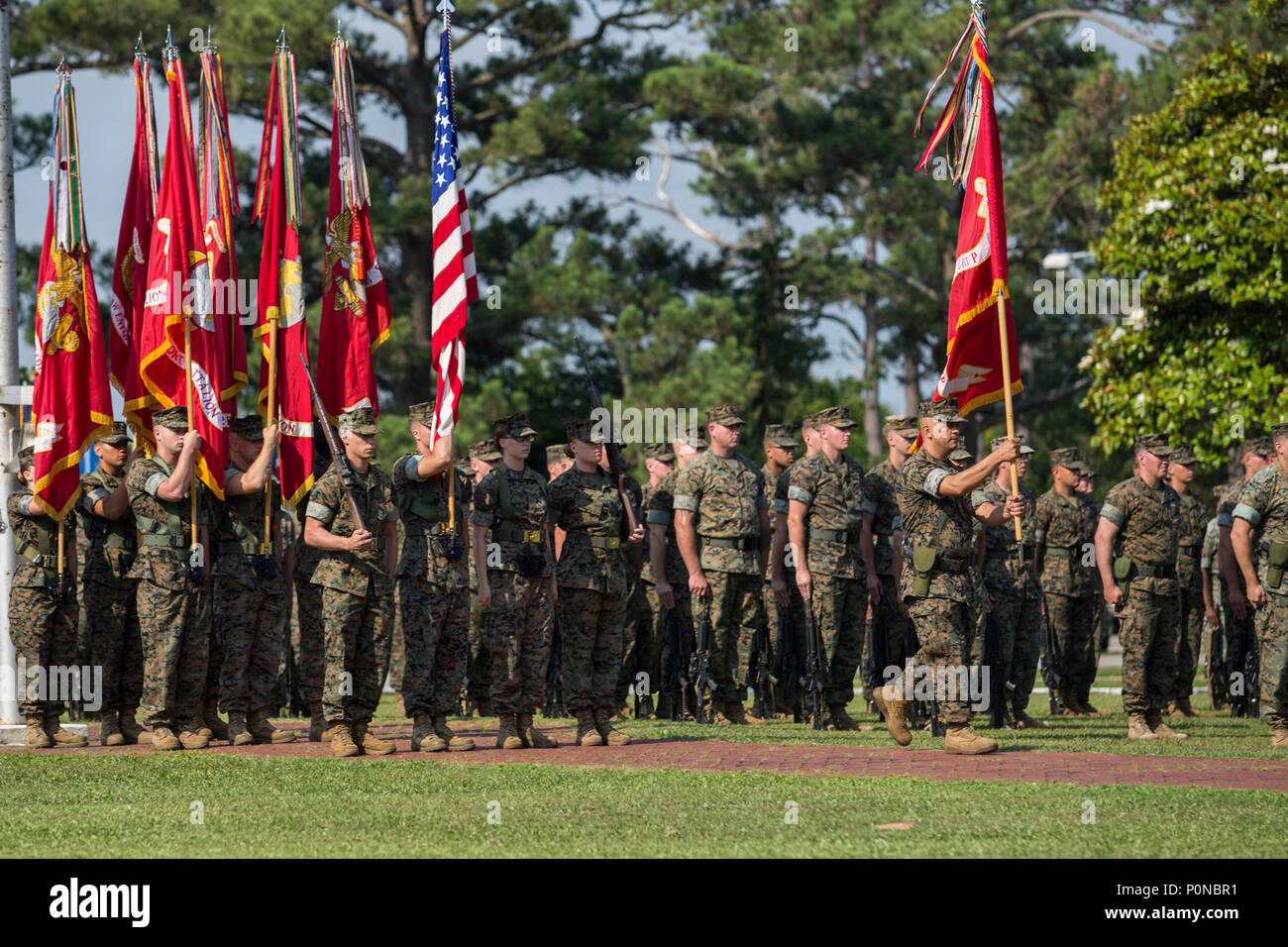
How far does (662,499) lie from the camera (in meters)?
14.0

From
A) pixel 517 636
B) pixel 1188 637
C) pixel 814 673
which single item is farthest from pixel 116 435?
pixel 1188 637

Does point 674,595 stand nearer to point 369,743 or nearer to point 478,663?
point 478,663

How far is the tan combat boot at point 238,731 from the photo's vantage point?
39.4ft

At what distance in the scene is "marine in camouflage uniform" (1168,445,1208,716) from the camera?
14461mm

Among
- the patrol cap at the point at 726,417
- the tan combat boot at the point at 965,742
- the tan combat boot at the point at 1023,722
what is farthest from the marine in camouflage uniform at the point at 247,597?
the tan combat boot at the point at 1023,722

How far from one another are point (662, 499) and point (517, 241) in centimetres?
1905

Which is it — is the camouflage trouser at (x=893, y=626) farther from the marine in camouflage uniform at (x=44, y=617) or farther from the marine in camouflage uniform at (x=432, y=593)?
the marine in camouflage uniform at (x=44, y=617)

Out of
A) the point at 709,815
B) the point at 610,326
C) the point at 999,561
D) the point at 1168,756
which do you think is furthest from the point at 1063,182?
the point at 709,815

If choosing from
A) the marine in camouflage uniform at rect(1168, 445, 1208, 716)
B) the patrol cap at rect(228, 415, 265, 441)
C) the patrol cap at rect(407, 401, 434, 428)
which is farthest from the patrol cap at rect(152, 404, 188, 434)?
the marine in camouflage uniform at rect(1168, 445, 1208, 716)

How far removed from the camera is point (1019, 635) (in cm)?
1392

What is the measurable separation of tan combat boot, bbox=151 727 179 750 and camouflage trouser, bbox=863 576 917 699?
Answer: 19.0 ft

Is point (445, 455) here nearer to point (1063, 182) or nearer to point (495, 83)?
point (495, 83)

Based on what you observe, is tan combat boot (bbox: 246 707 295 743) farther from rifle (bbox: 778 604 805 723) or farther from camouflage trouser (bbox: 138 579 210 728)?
rifle (bbox: 778 604 805 723)

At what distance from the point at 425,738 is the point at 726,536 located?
3.17 metres
